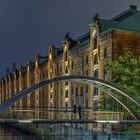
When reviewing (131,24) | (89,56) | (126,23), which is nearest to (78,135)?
(126,23)

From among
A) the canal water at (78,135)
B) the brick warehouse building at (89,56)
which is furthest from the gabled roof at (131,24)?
the canal water at (78,135)

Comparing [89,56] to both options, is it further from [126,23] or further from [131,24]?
[131,24]

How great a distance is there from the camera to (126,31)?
161ft

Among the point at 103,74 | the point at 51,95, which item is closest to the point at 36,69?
the point at 51,95

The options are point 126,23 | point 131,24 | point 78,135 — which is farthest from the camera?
point 131,24

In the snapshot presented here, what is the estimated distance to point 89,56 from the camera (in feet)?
179

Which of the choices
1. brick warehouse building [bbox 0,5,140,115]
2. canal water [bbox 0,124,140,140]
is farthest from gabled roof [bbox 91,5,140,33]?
canal water [bbox 0,124,140,140]

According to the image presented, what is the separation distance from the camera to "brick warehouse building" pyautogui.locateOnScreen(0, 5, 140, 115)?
48.6 metres

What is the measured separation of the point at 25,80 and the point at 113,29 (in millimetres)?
51385

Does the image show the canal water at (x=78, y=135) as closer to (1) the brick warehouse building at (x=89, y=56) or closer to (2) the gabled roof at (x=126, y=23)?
(1) the brick warehouse building at (x=89, y=56)

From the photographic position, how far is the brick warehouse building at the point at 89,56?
48562 mm

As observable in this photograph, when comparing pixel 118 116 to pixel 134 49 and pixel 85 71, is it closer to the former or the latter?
pixel 134 49

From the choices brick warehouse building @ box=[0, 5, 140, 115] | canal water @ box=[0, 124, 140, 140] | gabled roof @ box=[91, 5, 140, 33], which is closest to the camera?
canal water @ box=[0, 124, 140, 140]

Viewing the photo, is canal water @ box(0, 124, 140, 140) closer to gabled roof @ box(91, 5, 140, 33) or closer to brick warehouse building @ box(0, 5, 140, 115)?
brick warehouse building @ box(0, 5, 140, 115)
